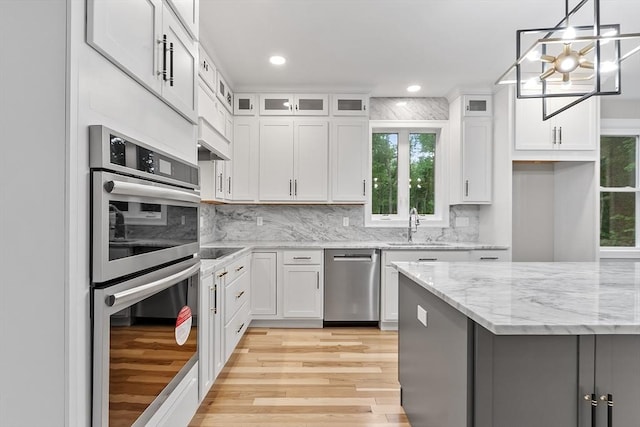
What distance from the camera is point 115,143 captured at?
0.97 metres

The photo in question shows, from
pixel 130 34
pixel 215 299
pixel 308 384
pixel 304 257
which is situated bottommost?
pixel 308 384

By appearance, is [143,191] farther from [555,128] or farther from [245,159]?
[555,128]

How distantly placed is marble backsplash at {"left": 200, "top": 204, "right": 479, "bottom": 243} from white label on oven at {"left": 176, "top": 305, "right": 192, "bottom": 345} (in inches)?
116

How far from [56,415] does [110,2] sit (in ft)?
3.41

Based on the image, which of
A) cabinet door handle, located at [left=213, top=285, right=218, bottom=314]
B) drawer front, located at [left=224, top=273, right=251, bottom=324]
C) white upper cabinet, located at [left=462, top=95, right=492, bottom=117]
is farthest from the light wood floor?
white upper cabinet, located at [left=462, top=95, right=492, bottom=117]

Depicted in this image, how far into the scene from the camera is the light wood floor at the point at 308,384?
7.16 ft

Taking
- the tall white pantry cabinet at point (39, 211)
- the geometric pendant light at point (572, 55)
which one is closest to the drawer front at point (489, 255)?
the geometric pendant light at point (572, 55)

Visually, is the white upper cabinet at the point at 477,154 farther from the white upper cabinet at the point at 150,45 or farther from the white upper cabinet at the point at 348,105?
the white upper cabinet at the point at 150,45

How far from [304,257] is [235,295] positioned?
1.06 metres

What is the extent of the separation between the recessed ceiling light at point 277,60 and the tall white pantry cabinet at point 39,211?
2697mm

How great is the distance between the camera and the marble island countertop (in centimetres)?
104

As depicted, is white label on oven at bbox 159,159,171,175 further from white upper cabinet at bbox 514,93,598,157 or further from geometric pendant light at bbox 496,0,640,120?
white upper cabinet at bbox 514,93,598,157

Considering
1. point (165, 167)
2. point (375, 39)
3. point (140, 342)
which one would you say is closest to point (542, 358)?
point (140, 342)

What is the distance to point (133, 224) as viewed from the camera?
1066 millimetres
